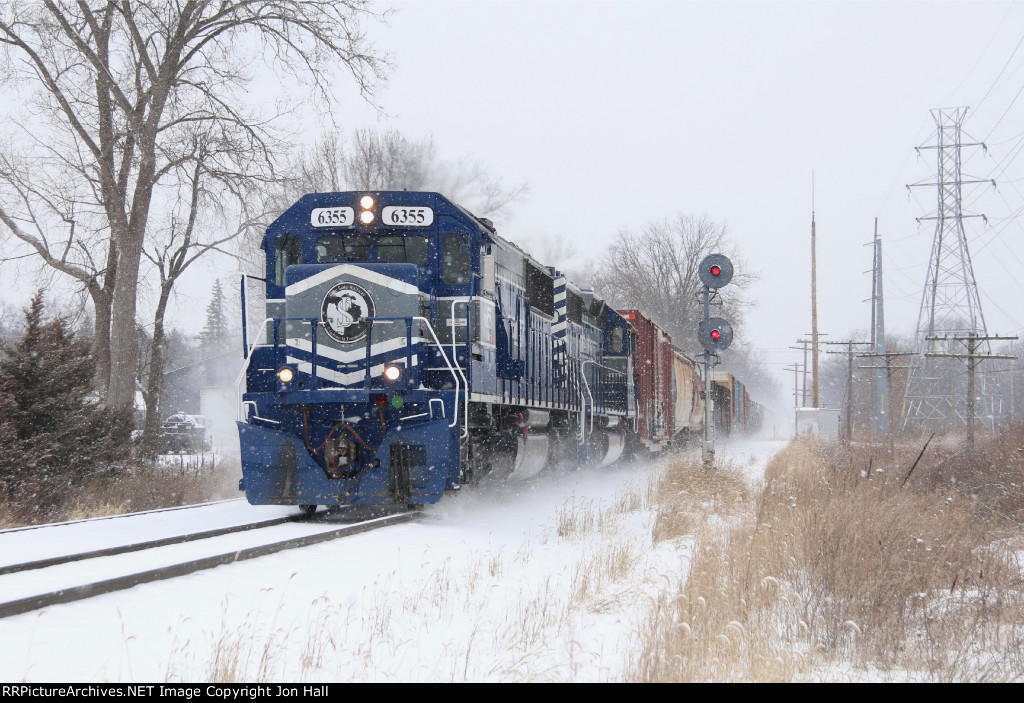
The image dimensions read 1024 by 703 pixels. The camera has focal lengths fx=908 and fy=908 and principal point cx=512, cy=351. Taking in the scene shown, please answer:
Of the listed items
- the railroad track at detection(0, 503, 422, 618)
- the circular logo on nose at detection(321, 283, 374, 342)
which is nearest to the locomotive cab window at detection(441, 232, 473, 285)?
the circular logo on nose at detection(321, 283, 374, 342)

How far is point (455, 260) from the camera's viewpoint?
34.3 ft

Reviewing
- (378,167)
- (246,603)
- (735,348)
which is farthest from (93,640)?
(735,348)

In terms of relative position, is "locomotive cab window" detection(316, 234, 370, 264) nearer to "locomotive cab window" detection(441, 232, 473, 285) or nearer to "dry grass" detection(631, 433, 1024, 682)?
"locomotive cab window" detection(441, 232, 473, 285)

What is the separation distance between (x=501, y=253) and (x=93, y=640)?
7661mm

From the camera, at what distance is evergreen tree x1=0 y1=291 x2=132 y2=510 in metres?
11.9

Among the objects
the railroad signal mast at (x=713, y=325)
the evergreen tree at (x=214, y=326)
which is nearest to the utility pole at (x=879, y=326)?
the railroad signal mast at (x=713, y=325)

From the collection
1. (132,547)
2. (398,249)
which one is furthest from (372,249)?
(132,547)

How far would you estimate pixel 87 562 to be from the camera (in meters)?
6.93

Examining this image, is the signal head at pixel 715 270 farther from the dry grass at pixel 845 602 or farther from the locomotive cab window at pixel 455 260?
the dry grass at pixel 845 602

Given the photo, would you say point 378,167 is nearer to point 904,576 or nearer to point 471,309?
point 471,309

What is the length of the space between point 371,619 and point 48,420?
32.3ft

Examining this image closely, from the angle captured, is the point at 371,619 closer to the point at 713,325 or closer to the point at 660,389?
the point at 713,325

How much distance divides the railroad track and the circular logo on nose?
202 cm

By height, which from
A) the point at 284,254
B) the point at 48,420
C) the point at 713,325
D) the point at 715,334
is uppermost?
the point at 284,254
